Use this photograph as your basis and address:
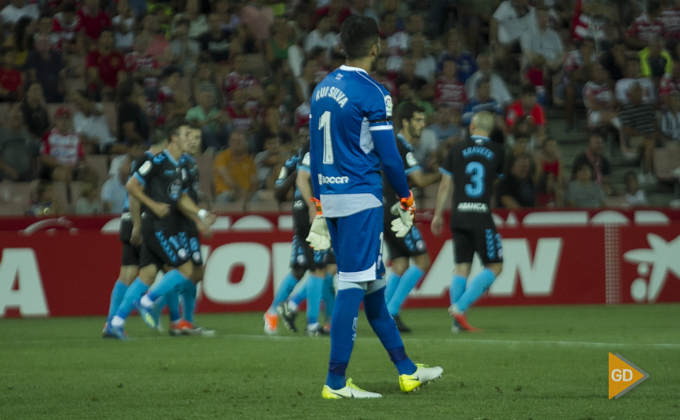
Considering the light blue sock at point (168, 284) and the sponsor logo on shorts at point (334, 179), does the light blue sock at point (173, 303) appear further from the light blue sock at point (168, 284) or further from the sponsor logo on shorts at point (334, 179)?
the sponsor logo on shorts at point (334, 179)

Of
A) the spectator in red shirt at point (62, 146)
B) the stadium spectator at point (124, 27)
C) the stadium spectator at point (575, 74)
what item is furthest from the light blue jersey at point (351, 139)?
the stadium spectator at point (575, 74)

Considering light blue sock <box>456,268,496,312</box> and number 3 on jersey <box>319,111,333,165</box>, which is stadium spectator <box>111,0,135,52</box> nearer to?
light blue sock <box>456,268,496,312</box>

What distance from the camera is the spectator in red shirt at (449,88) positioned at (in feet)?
55.0

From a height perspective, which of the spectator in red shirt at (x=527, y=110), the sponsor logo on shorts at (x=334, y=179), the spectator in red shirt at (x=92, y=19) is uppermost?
the spectator in red shirt at (x=92, y=19)

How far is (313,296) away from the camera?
9.73m

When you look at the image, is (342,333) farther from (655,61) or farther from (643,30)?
(643,30)

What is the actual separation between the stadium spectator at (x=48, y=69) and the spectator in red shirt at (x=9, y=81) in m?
0.25

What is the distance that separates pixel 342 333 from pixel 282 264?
7362mm

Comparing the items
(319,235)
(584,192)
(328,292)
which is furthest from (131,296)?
(584,192)

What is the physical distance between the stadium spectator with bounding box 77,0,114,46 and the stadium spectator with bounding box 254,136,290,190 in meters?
4.11

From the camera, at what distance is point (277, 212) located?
13406 millimetres

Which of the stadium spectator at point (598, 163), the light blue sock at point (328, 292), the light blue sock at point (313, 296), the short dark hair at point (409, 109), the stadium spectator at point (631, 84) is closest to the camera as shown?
the short dark hair at point (409, 109)

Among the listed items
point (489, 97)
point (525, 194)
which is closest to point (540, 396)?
point (525, 194)

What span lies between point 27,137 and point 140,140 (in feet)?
5.54
